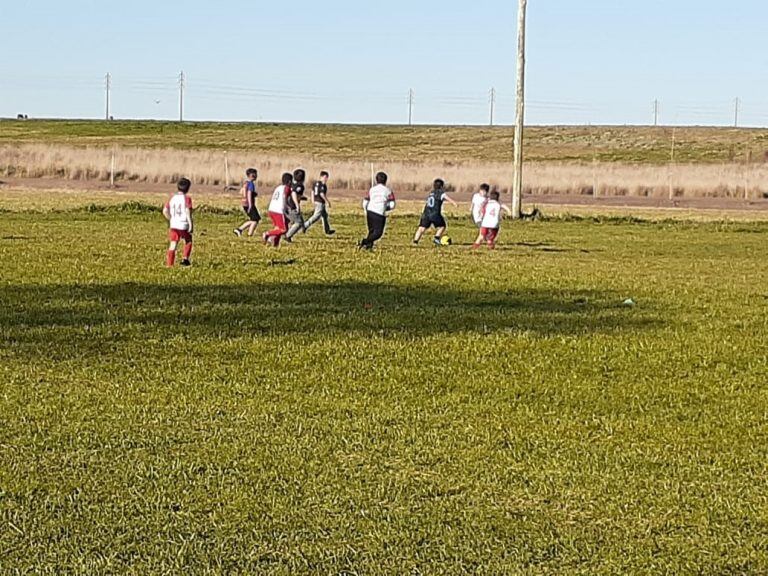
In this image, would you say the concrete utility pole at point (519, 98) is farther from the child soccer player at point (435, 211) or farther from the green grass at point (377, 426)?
the green grass at point (377, 426)

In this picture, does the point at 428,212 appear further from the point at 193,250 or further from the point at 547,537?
the point at 547,537

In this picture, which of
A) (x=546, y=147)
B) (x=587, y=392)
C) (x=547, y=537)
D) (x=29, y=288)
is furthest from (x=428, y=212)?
(x=546, y=147)

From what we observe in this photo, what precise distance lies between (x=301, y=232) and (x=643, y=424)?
2184 cm

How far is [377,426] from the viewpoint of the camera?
937 cm

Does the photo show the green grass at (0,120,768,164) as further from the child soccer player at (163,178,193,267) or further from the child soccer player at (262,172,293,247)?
the child soccer player at (163,178,193,267)

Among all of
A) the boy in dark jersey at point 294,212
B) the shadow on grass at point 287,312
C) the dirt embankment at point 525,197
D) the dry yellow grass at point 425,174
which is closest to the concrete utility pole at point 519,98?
the dirt embankment at point 525,197

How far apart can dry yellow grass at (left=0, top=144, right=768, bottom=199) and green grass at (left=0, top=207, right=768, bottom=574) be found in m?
42.8

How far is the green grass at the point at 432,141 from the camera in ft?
363

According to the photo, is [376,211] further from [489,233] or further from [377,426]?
[377,426]

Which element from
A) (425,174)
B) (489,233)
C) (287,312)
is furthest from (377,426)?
(425,174)

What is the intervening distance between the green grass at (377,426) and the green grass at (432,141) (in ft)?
279

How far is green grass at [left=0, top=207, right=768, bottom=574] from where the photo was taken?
21.9 ft

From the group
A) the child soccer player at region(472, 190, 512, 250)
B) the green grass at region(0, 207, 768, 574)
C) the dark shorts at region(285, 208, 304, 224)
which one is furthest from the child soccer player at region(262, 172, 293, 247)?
the green grass at region(0, 207, 768, 574)

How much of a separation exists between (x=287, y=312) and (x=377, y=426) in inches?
240
